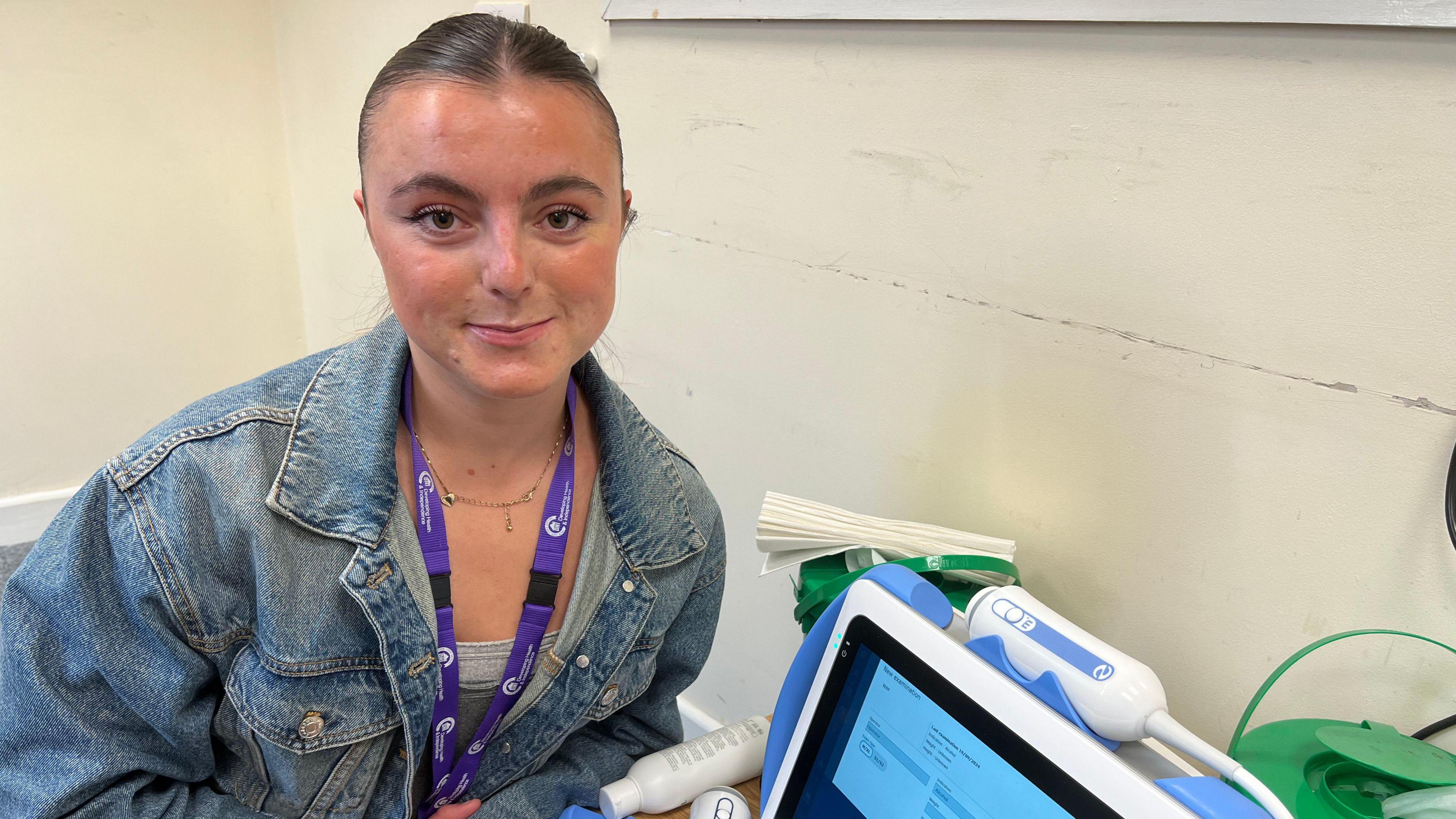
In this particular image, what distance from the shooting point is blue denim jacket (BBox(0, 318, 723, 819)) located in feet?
2.61

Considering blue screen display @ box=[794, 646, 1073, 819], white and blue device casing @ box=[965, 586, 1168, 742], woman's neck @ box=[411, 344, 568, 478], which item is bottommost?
blue screen display @ box=[794, 646, 1073, 819]

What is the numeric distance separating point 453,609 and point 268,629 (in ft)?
0.56

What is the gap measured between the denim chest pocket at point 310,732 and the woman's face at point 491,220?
31cm

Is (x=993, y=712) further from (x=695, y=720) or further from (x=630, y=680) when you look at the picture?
(x=695, y=720)

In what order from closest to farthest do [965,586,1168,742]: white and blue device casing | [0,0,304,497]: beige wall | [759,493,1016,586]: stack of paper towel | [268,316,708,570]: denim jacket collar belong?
1. [965,586,1168,742]: white and blue device casing
2. [268,316,708,570]: denim jacket collar
3. [759,493,1016,586]: stack of paper towel
4. [0,0,304,497]: beige wall

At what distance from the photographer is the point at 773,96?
1.39m

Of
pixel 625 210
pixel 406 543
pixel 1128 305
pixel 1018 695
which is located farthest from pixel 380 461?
pixel 1128 305

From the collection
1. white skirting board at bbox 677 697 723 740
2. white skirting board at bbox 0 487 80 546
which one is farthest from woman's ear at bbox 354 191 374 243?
white skirting board at bbox 0 487 80 546

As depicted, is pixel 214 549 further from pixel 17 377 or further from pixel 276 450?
pixel 17 377

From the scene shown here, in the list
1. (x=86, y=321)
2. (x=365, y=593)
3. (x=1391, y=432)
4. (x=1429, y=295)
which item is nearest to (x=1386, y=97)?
(x=1429, y=295)

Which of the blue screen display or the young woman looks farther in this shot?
the young woman

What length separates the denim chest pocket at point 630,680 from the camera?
1015mm

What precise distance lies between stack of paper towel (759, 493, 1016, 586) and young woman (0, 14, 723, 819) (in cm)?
12

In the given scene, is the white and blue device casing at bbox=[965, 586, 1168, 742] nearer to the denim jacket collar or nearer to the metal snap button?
the denim jacket collar
